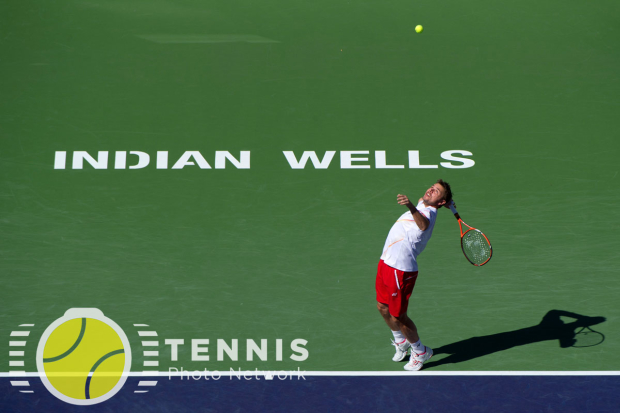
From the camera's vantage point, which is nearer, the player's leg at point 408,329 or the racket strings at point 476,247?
the player's leg at point 408,329

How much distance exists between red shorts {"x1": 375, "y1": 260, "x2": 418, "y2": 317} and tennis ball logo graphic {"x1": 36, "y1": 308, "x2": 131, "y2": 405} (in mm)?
2735

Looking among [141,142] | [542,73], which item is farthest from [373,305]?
[542,73]

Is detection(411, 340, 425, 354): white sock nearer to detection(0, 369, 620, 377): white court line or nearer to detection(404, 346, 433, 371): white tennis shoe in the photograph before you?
detection(404, 346, 433, 371): white tennis shoe

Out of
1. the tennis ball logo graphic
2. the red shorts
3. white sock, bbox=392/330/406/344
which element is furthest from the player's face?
the tennis ball logo graphic

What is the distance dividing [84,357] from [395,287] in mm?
3318

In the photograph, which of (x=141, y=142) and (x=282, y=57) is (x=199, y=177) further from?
(x=282, y=57)

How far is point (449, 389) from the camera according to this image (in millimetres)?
7430

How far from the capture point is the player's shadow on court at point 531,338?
7934mm

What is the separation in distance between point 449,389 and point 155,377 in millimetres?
2952

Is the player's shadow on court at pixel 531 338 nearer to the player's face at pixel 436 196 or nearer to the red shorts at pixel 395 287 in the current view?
the red shorts at pixel 395 287

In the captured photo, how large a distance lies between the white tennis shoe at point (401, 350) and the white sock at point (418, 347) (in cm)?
13

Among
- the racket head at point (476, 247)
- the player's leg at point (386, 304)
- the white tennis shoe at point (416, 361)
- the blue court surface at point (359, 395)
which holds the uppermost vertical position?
the racket head at point (476, 247)

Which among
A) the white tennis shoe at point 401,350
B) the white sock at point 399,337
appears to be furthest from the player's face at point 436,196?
the white tennis shoe at point 401,350

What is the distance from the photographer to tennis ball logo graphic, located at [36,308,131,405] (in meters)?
7.42
